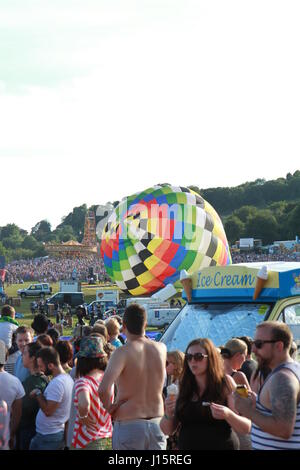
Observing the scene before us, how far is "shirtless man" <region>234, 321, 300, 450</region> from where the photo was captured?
12.2ft

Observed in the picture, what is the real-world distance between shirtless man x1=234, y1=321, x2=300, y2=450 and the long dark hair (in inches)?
8.3

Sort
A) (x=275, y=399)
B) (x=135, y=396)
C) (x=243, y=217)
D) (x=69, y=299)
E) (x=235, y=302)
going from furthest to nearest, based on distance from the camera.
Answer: (x=243, y=217) < (x=69, y=299) < (x=235, y=302) < (x=135, y=396) < (x=275, y=399)

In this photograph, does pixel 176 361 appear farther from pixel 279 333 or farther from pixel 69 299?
pixel 69 299

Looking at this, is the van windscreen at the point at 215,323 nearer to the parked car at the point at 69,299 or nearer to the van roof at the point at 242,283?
the van roof at the point at 242,283

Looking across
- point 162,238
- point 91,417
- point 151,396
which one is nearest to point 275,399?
point 151,396

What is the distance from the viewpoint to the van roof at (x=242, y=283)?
284 inches

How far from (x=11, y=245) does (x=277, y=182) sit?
6328 centimetres

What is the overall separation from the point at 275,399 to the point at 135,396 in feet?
4.58

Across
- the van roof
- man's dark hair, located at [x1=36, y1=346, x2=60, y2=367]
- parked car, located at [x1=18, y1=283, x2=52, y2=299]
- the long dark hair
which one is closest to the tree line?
parked car, located at [x1=18, y1=283, x2=52, y2=299]

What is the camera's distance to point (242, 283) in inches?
297

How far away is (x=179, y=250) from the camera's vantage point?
30.9m

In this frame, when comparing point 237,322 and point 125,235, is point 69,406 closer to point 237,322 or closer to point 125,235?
point 237,322

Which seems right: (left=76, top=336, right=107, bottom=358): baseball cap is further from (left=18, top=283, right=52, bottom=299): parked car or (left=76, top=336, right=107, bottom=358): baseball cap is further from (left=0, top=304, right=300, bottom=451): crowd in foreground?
(left=18, top=283, right=52, bottom=299): parked car
